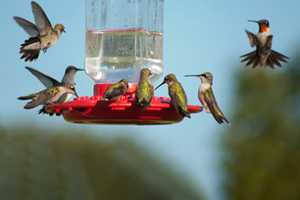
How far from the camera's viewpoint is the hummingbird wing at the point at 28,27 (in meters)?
7.10

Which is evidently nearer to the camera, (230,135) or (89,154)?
(89,154)

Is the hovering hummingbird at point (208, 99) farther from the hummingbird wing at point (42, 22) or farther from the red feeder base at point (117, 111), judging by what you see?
the hummingbird wing at point (42, 22)

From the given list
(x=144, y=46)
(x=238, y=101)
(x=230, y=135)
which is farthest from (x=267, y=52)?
(x=238, y=101)

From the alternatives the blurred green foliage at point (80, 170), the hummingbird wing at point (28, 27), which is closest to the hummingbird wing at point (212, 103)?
the hummingbird wing at point (28, 27)

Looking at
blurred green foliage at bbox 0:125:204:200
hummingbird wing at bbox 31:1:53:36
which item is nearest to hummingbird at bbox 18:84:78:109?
hummingbird wing at bbox 31:1:53:36

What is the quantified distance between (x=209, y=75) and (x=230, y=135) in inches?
923

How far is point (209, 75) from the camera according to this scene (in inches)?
271

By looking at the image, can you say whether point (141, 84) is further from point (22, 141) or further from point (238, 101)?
point (238, 101)

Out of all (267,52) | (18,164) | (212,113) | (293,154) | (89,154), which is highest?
(267,52)

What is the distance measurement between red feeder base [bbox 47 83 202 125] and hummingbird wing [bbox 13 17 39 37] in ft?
4.51

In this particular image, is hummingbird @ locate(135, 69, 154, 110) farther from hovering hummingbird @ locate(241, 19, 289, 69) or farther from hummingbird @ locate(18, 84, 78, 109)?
hovering hummingbird @ locate(241, 19, 289, 69)

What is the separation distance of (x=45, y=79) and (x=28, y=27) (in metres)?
0.67

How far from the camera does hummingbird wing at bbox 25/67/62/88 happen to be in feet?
23.9

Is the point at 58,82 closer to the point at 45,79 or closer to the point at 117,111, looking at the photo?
the point at 45,79
